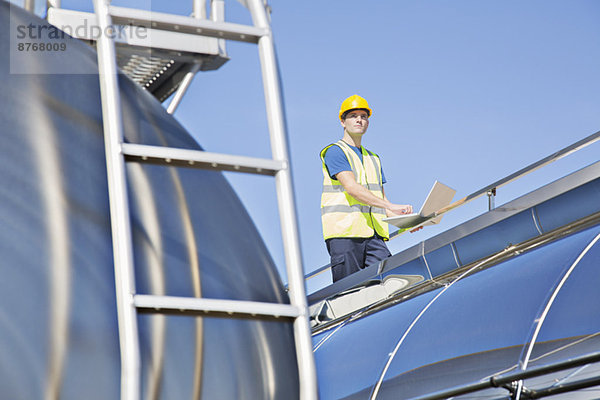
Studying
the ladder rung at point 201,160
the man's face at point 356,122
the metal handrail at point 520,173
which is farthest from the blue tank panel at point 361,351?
the man's face at point 356,122

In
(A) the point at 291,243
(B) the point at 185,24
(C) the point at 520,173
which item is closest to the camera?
(A) the point at 291,243

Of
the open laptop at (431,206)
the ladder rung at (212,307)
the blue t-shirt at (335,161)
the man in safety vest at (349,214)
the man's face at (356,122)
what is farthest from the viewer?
the man's face at (356,122)

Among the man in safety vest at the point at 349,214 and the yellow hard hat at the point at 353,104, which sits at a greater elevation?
the yellow hard hat at the point at 353,104

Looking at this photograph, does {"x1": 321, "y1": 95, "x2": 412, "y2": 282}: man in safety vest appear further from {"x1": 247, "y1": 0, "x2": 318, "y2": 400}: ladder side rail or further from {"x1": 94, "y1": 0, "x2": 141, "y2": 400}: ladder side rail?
{"x1": 94, "y1": 0, "x2": 141, "y2": 400}: ladder side rail

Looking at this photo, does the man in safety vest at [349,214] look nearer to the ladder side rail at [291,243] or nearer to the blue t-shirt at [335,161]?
the blue t-shirt at [335,161]

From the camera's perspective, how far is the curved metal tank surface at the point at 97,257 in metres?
2.30

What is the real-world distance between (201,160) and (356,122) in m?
4.68

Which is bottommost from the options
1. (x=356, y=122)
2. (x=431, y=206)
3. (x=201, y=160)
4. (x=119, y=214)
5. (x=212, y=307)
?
(x=212, y=307)

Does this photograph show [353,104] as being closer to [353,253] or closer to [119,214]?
[353,253]

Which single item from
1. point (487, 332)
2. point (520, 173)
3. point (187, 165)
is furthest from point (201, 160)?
point (520, 173)

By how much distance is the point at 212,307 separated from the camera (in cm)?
254

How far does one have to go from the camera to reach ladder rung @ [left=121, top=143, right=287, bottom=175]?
2625mm

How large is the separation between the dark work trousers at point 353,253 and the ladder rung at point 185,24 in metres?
4.01

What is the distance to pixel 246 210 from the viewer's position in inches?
117
